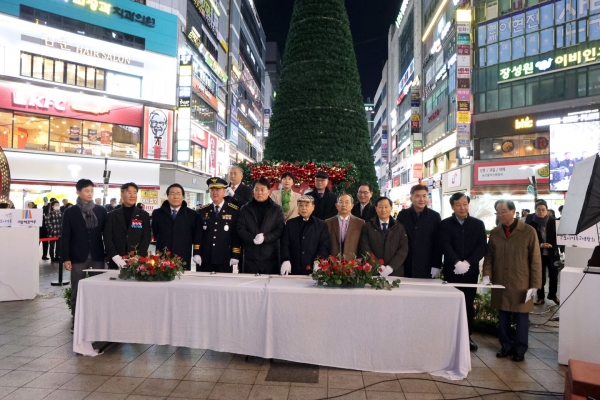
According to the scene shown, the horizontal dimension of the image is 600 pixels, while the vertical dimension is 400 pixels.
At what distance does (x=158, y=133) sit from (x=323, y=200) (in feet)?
92.3

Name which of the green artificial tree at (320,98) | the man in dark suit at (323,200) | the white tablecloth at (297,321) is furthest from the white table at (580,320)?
the green artificial tree at (320,98)

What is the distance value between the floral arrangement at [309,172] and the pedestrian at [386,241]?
4051mm

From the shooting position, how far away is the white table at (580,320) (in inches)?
204

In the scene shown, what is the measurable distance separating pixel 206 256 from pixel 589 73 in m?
28.7

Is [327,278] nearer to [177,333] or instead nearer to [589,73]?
[177,333]

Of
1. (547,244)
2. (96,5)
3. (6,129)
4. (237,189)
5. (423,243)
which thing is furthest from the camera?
(96,5)

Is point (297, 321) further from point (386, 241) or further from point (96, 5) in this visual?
point (96, 5)

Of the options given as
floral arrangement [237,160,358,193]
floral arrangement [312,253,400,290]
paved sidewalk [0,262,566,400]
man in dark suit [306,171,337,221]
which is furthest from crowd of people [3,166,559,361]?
floral arrangement [237,160,358,193]

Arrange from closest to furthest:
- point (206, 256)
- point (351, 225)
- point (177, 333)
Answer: point (177, 333) < point (351, 225) < point (206, 256)

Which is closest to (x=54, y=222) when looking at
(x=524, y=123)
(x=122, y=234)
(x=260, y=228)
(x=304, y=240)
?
(x=122, y=234)

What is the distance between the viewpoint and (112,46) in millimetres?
31703

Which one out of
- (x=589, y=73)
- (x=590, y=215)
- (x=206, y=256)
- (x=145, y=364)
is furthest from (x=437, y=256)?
(x=589, y=73)

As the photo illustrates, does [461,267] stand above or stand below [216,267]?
above

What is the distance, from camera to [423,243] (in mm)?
6402
